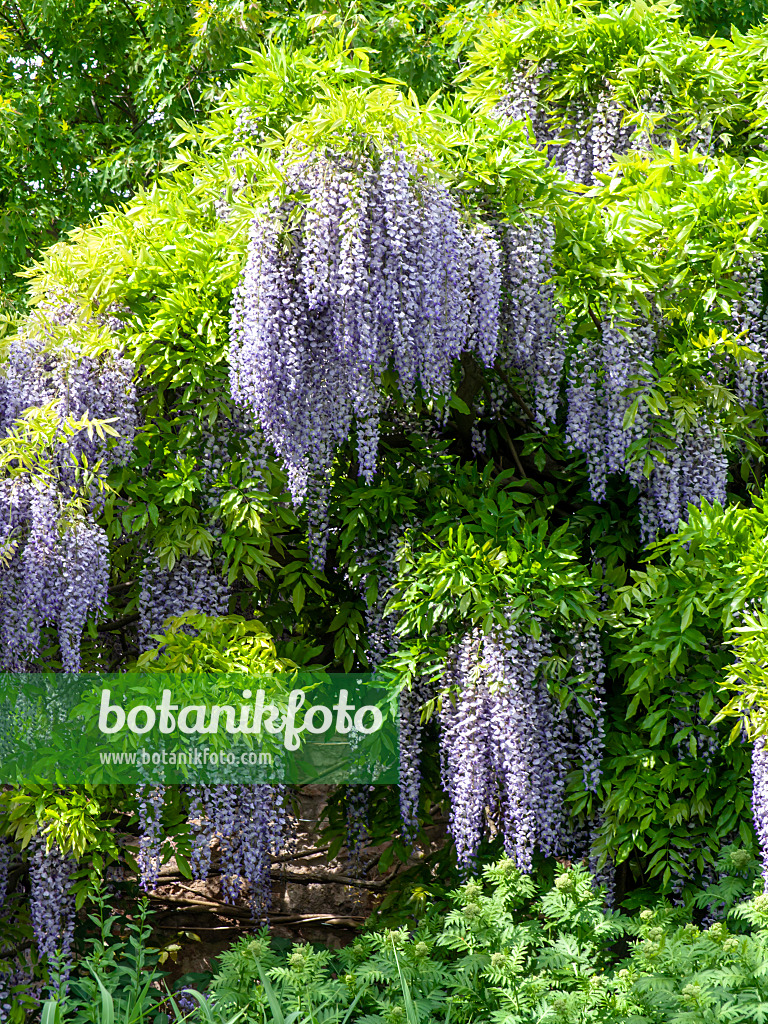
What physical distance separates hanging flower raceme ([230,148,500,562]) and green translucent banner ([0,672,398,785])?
82cm

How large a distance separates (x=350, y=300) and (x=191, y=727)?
1.63m

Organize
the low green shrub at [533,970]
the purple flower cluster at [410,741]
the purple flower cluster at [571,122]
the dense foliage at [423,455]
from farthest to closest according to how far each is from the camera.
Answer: the purple flower cluster at [571,122], the purple flower cluster at [410,741], the dense foliage at [423,455], the low green shrub at [533,970]

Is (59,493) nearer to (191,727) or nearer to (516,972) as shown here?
(191,727)

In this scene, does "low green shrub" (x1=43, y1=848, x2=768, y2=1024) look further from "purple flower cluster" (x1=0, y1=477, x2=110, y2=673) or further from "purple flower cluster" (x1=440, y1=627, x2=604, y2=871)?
"purple flower cluster" (x1=0, y1=477, x2=110, y2=673)

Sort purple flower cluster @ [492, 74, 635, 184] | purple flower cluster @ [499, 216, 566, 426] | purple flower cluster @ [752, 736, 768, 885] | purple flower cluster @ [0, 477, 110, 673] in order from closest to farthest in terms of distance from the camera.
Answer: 1. purple flower cluster @ [752, 736, 768, 885]
2. purple flower cluster @ [0, 477, 110, 673]
3. purple flower cluster @ [499, 216, 566, 426]
4. purple flower cluster @ [492, 74, 635, 184]

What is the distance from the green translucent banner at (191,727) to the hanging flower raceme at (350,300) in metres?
0.82

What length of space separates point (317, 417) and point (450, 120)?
131 cm

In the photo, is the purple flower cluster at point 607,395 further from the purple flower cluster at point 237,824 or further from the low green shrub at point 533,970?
the purple flower cluster at point 237,824

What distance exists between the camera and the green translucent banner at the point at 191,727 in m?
3.86

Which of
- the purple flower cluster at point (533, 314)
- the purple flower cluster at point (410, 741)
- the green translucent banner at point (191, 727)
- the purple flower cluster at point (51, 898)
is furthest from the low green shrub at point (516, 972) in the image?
the purple flower cluster at point (533, 314)

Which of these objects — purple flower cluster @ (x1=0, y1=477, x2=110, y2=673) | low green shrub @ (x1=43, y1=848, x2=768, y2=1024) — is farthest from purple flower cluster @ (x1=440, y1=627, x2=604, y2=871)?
purple flower cluster @ (x1=0, y1=477, x2=110, y2=673)

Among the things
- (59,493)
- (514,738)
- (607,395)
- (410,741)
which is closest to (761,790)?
(514,738)

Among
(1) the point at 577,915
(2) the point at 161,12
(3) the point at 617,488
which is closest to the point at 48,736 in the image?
(1) the point at 577,915

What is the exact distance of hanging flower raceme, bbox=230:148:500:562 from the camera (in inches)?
148
